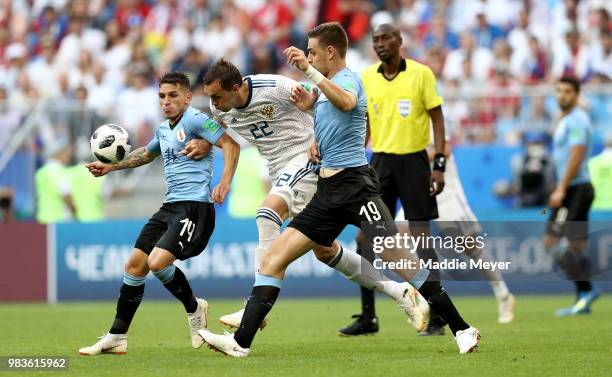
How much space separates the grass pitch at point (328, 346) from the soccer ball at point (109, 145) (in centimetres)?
160

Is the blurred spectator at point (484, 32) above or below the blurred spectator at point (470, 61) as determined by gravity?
above

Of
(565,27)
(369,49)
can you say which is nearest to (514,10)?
(565,27)

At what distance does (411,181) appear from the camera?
428 inches

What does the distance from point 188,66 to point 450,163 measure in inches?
397

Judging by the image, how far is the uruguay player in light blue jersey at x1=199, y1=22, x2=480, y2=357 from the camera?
8.36 meters

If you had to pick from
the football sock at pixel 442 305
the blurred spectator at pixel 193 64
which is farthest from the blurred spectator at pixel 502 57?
the football sock at pixel 442 305

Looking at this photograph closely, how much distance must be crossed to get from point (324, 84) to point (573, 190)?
6.14m

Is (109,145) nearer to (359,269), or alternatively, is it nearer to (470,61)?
(359,269)

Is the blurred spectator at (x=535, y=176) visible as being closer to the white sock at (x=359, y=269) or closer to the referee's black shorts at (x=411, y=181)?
the referee's black shorts at (x=411, y=181)

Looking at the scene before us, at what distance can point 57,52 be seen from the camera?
22812 mm

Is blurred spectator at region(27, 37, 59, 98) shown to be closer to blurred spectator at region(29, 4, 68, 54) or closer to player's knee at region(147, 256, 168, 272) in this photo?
blurred spectator at region(29, 4, 68, 54)

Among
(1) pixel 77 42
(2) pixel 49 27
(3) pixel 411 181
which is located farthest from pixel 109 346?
(2) pixel 49 27

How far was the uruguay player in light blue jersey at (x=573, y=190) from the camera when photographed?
43.1ft

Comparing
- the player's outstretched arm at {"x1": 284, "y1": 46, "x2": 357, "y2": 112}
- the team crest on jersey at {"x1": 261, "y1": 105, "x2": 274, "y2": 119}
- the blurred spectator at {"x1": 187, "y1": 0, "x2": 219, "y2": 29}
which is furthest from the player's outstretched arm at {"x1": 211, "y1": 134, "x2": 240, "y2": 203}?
the blurred spectator at {"x1": 187, "y1": 0, "x2": 219, "y2": 29}
